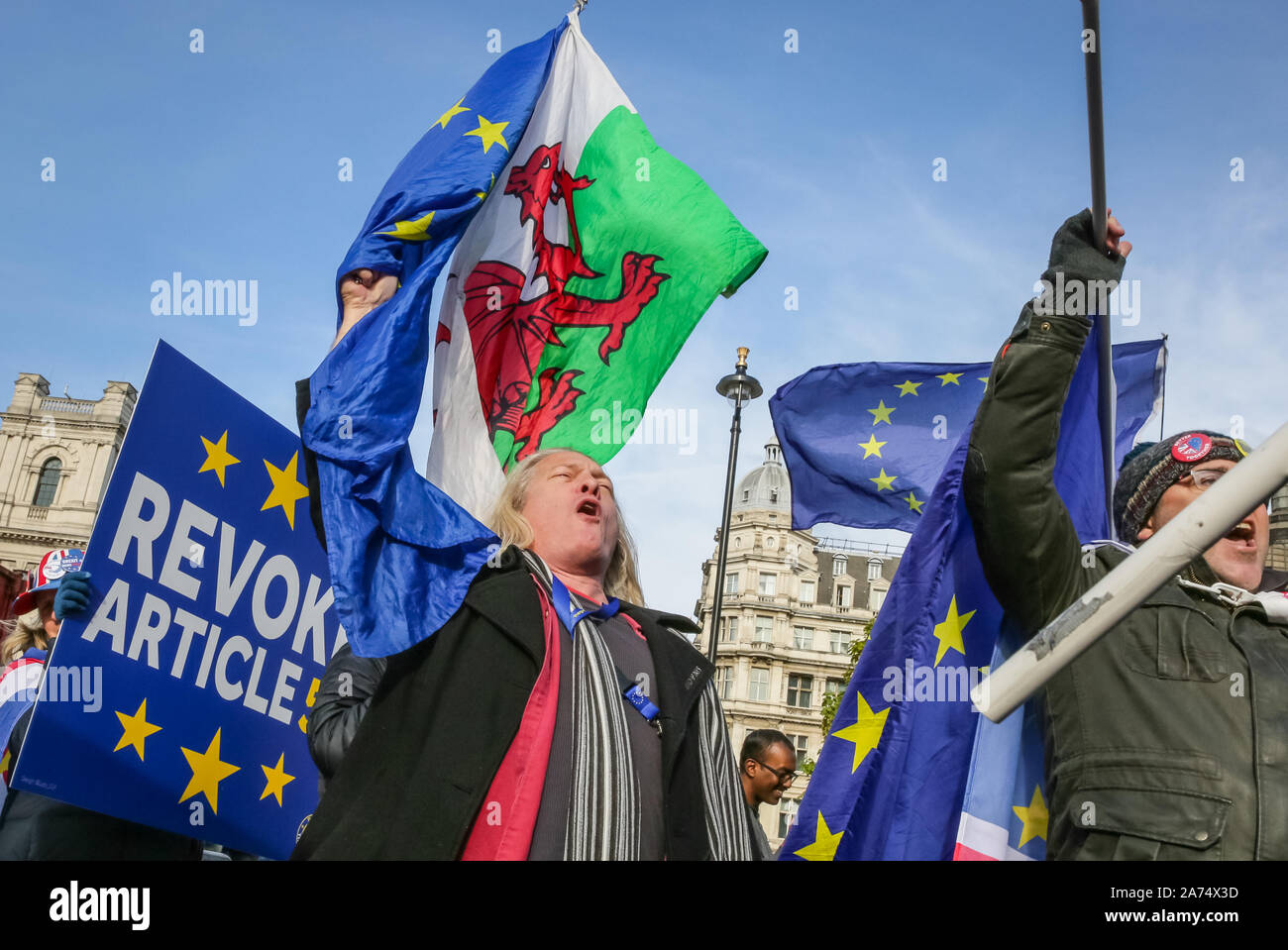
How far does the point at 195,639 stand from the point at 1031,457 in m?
2.90

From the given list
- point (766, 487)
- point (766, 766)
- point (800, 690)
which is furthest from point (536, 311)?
point (766, 487)

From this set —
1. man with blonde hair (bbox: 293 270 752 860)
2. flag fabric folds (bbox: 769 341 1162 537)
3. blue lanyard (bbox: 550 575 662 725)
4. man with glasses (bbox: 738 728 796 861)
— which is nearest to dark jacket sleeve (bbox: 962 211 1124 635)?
man with blonde hair (bbox: 293 270 752 860)

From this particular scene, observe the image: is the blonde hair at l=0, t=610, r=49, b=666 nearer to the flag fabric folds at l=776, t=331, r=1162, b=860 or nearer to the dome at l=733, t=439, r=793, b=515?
the flag fabric folds at l=776, t=331, r=1162, b=860

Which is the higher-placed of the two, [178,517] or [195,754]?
[178,517]

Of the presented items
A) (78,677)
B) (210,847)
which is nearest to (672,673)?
(78,677)

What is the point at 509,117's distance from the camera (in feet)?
13.8

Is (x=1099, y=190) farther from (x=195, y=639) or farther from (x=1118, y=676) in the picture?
(x=195, y=639)

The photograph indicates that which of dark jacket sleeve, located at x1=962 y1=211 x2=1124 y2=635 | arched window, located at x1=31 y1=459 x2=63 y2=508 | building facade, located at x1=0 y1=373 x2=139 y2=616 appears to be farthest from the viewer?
arched window, located at x1=31 y1=459 x2=63 y2=508

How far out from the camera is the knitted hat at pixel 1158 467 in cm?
311

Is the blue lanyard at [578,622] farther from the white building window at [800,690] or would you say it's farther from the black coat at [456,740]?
the white building window at [800,690]

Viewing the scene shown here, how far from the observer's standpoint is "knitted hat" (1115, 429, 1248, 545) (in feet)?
10.2

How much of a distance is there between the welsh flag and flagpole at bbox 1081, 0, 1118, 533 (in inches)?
64.8
